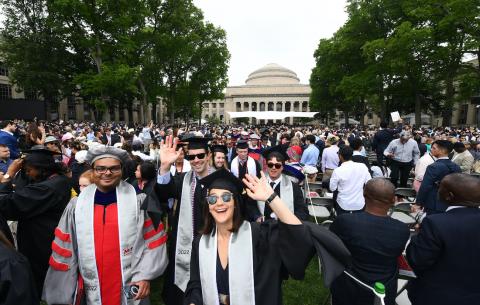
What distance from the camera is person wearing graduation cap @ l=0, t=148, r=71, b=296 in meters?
2.59

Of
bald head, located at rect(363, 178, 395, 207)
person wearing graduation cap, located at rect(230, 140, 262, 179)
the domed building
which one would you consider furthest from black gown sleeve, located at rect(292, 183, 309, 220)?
the domed building

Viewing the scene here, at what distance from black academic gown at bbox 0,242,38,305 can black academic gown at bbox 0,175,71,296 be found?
3.99 ft

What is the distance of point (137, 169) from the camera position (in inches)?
172

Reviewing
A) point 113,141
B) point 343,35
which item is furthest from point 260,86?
point 113,141

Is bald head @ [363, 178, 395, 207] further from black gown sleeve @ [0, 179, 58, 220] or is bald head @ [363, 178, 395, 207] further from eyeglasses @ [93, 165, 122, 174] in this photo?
black gown sleeve @ [0, 179, 58, 220]

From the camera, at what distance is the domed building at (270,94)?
302 ft

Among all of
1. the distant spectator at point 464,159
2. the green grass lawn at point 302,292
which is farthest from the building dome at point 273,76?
the green grass lawn at point 302,292

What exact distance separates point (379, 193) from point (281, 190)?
1239mm

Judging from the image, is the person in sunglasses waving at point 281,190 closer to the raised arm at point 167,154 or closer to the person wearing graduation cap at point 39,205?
the raised arm at point 167,154

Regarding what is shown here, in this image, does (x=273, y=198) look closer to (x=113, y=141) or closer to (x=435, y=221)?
(x=435, y=221)

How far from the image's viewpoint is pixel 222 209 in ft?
6.41

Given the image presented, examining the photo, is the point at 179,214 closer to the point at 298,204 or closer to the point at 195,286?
the point at 195,286

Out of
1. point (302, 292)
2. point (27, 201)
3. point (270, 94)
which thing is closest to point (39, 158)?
point (27, 201)

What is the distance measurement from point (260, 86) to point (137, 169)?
9391 centimetres
